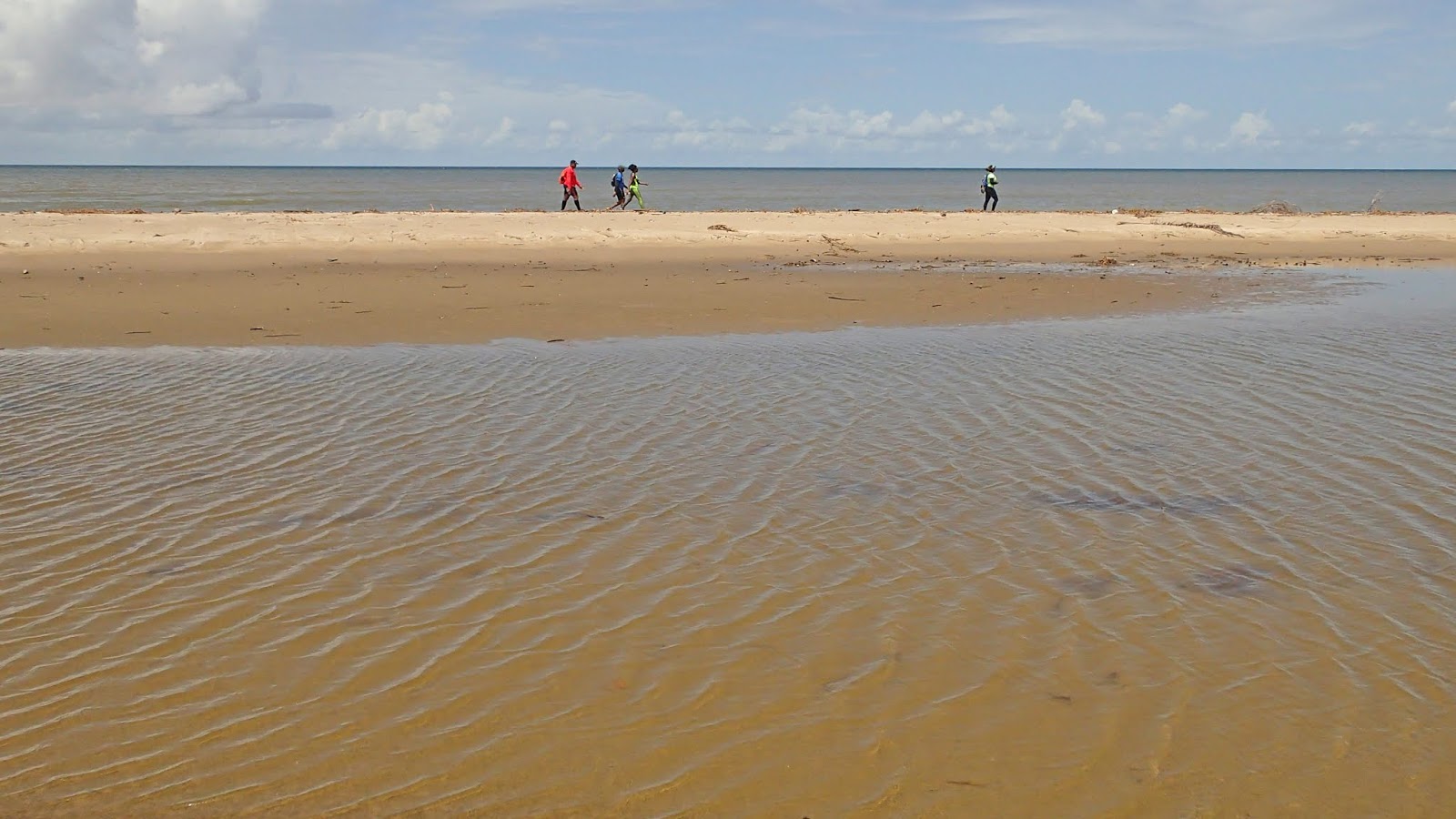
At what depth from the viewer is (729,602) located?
17.4 ft

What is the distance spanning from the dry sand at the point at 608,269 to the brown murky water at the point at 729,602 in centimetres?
418

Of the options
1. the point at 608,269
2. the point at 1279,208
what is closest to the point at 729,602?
the point at 608,269

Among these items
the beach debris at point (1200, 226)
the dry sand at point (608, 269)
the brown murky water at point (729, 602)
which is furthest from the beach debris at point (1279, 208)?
the brown murky water at point (729, 602)

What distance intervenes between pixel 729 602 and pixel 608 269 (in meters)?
14.1

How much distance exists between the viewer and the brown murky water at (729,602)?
12.7ft

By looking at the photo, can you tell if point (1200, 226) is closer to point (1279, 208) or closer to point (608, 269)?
point (1279, 208)

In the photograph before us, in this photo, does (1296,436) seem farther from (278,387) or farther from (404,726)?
(278,387)

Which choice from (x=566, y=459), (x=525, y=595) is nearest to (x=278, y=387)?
(x=566, y=459)

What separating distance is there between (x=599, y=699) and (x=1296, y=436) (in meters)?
5.81

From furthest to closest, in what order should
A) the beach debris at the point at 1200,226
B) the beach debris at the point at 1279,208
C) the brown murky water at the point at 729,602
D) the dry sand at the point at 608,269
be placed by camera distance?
the beach debris at the point at 1279,208
the beach debris at the point at 1200,226
the dry sand at the point at 608,269
the brown murky water at the point at 729,602

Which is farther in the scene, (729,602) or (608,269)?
(608,269)

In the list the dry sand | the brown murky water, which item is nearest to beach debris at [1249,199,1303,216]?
the dry sand

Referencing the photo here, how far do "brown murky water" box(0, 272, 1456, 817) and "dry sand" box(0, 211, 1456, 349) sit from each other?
418 centimetres

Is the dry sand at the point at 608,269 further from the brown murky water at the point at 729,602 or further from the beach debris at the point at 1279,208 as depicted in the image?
the brown murky water at the point at 729,602
